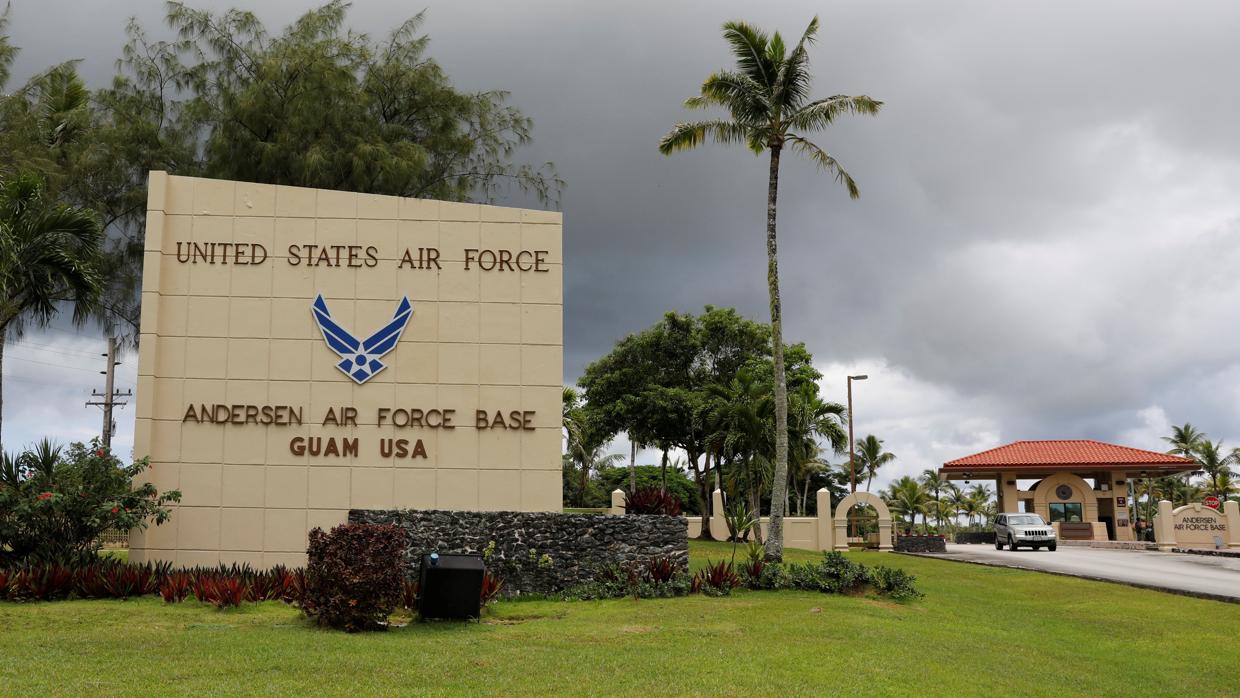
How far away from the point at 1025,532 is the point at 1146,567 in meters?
10.4

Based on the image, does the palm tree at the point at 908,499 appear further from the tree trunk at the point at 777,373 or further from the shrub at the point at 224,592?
the shrub at the point at 224,592

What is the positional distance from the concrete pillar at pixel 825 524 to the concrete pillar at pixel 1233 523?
18.7m

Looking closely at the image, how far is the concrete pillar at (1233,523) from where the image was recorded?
40438 millimetres

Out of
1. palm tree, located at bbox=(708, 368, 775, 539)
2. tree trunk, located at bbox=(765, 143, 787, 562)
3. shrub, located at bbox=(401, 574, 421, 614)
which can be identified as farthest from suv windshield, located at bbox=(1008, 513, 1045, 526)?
shrub, located at bbox=(401, 574, 421, 614)

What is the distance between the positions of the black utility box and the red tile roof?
131 ft

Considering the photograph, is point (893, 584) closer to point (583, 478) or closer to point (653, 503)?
point (653, 503)

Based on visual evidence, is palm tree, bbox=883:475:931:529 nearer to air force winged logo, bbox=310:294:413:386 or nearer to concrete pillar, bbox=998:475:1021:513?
concrete pillar, bbox=998:475:1021:513

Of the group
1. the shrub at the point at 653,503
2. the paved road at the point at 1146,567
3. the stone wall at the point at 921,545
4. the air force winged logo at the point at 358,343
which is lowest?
the paved road at the point at 1146,567

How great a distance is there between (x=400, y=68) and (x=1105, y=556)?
28.4 meters

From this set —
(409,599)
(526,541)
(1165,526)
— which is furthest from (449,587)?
(1165,526)

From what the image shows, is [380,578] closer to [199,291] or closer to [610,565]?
[610,565]

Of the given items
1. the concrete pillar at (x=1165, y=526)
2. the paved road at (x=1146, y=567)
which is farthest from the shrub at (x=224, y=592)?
the concrete pillar at (x=1165, y=526)

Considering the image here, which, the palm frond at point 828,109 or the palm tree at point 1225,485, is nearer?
the palm frond at point 828,109

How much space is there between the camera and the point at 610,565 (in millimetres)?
16891
